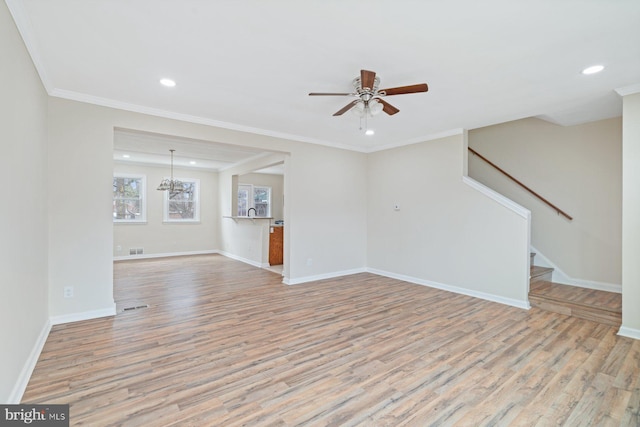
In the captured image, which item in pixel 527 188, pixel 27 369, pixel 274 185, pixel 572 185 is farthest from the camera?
pixel 274 185

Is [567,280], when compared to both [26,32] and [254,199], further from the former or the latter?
[254,199]

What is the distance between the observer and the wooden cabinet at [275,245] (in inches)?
269

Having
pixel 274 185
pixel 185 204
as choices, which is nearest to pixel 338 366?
pixel 185 204

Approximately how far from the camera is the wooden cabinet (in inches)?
269

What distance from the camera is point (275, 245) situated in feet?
22.6

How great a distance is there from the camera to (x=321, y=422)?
182 cm

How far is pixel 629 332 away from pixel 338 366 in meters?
3.10

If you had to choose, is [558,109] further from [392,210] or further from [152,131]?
[152,131]

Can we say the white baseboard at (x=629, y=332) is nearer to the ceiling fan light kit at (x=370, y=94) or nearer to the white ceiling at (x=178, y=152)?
the ceiling fan light kit at (x=370, y=94)

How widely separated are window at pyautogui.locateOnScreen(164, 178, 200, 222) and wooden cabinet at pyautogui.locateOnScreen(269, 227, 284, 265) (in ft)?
10.4

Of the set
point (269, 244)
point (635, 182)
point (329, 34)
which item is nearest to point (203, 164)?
point (269, 244)

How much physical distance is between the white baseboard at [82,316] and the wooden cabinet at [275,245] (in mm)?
3490

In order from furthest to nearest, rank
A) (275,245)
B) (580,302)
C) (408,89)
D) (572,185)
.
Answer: (275,245) → (572,185) → (580,302) → (408,89)

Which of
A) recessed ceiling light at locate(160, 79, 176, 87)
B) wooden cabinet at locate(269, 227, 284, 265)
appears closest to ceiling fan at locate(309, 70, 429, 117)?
recessed ceiling light at locate(160, 79, 176, 87)
